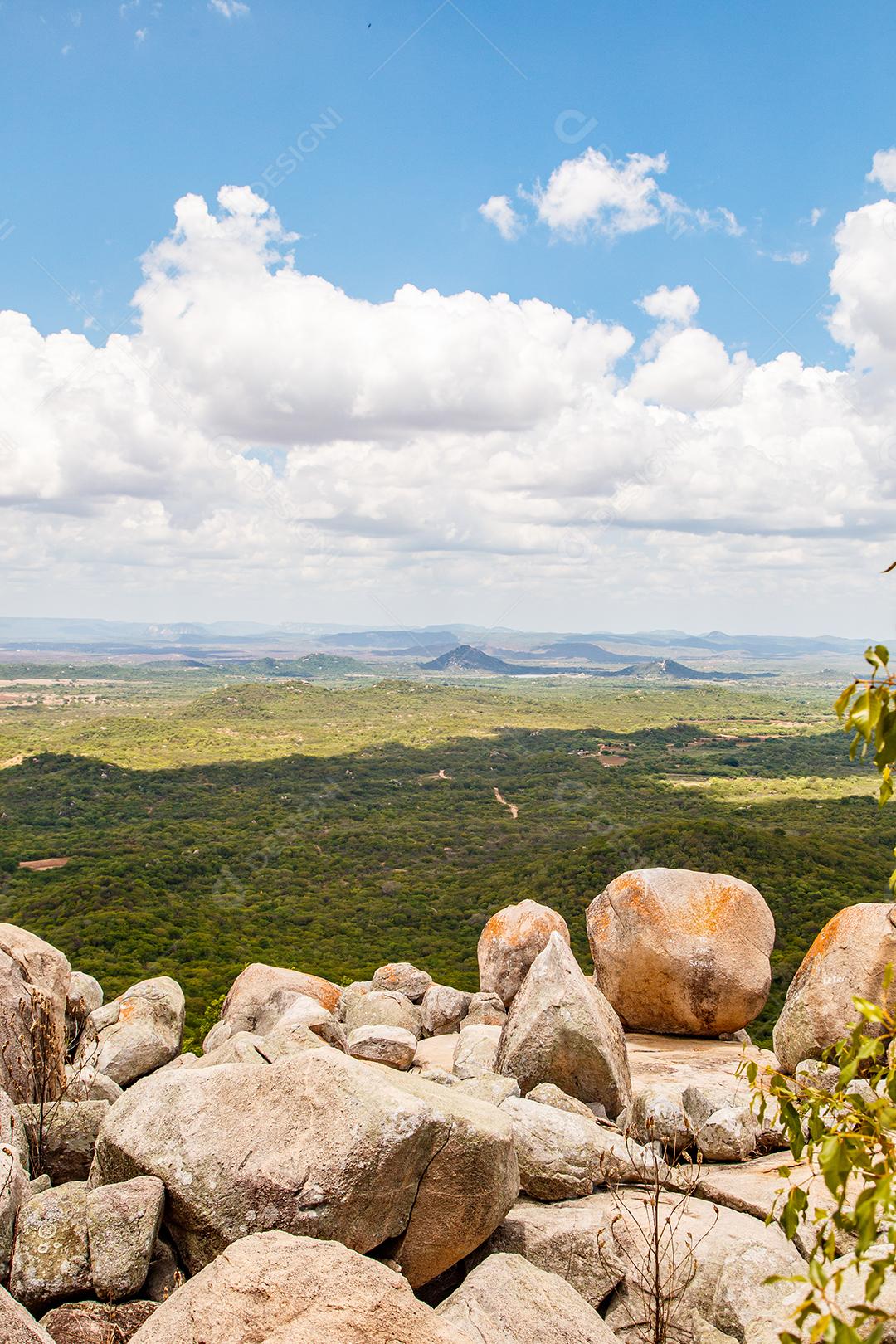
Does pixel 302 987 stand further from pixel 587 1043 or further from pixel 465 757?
pixel 465 757

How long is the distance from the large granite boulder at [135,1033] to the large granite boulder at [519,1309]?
6.84 metres

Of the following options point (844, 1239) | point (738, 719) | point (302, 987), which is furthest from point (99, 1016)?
point (738, 719)

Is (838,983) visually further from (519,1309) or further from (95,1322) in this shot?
(95,1322)

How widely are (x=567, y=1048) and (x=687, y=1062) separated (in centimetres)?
524

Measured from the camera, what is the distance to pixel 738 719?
185125 mm

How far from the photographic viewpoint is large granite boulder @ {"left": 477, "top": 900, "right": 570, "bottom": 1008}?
71.2 feet

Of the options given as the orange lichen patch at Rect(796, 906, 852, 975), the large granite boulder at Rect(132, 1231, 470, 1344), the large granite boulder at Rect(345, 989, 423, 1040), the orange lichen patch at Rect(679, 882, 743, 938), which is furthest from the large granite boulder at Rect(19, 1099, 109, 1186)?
the orange lichen patch at Rect(679, 882, 743, 938)

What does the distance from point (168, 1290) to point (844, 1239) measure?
674 cm

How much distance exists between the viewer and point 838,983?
49.0ft

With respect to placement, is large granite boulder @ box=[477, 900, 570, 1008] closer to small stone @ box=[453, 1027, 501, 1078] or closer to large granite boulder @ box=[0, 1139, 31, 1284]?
small stone @ box=[453, 1027, 501, 1078]

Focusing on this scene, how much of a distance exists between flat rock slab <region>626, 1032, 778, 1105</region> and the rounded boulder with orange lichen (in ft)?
1.32

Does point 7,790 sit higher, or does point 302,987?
point 302,987

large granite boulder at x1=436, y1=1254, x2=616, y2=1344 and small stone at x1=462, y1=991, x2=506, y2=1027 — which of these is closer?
large granite boulder at x1=436, y1=1254, x2=616, y2=1344

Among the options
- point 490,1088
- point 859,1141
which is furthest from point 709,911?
point 859,1141
